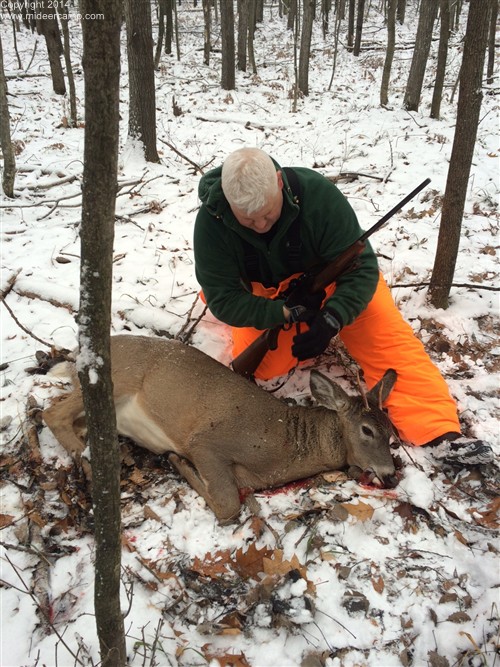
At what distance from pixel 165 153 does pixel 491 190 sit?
21.3 feet

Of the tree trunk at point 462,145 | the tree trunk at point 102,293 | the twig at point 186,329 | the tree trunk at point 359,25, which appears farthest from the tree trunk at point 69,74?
the tree trunk at point 359,25

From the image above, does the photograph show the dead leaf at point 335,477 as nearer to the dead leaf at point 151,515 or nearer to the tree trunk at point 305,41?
the dead leaf at point 151,515

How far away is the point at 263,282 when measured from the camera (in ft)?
13.4

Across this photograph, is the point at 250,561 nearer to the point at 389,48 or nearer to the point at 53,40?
the point at 389,48

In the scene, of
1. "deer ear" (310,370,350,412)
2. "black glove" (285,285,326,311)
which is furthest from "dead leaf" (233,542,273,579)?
"black glove" (285,285,326,311)

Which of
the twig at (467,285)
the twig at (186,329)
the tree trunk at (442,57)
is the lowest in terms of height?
the twig at (186,329)

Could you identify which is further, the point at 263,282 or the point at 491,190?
the point at 491,190

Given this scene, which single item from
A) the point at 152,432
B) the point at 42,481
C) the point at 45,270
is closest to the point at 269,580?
the point at 152,432

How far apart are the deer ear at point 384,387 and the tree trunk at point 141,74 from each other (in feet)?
24.4

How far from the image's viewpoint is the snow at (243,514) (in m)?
2.33

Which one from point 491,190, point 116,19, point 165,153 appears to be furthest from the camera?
point 165,153

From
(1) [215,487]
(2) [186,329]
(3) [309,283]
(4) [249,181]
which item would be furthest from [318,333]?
(2) [186,329]

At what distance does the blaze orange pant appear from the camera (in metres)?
3.48

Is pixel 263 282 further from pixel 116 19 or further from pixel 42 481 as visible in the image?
pixel 116 19
